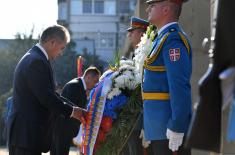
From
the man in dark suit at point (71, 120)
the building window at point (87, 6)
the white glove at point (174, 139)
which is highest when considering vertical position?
the building window at point (87, 6)

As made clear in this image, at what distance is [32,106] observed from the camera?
5.98 metres

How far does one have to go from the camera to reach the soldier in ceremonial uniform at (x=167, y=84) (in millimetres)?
4516

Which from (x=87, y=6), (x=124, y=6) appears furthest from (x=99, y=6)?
(x=124, y=6)

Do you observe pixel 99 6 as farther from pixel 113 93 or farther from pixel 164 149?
pixel 164 149

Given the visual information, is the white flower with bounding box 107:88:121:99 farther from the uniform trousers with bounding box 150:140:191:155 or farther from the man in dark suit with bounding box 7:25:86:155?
the uniform trousers with bounding box 150:140:191:155

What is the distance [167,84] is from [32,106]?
67.5 inches

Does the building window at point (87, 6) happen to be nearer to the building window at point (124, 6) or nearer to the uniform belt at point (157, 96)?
the building window at point (124, 6)

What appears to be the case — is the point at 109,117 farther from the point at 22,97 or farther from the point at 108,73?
the point at 22,97

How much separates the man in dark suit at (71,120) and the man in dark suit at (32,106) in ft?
8.83

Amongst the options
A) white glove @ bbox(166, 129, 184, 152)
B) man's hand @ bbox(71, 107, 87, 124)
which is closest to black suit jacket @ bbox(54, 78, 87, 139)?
man's hand @ bbox(71, 107, 87, 124)

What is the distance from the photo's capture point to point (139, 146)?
21.1ft

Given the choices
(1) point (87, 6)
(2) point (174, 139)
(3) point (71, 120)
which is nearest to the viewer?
(2) point (174, 139)

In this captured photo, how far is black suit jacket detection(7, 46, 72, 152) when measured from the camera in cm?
594

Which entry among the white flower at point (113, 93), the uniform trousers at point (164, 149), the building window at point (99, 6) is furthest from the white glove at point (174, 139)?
the building window at point (99, 6)
